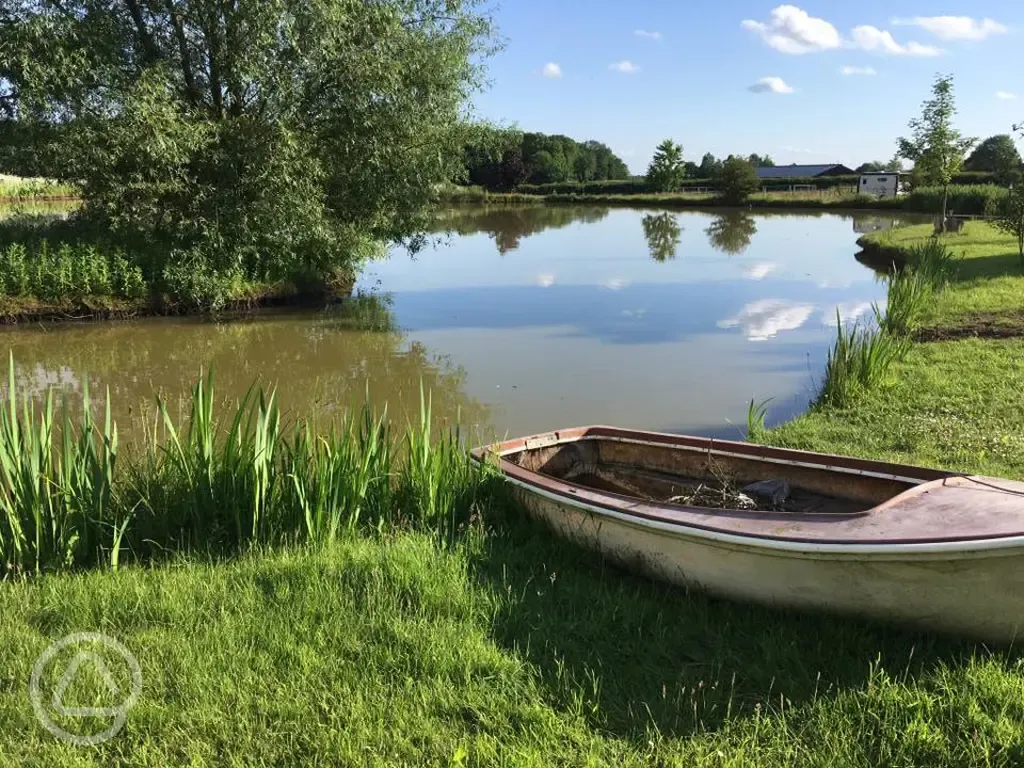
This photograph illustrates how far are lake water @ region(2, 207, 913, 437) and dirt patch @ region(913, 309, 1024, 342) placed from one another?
4.31ft

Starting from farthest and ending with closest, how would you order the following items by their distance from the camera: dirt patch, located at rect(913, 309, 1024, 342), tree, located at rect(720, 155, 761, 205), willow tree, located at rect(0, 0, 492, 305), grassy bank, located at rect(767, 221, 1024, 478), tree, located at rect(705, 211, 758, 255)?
tree, located at rect(720, 155, 761, 205), tree, located at rect(705, 211, 758, 255), willow tree, located at rect(0, 0, 492, 305), dirt patch, located at rect(913, 309, 1024, 342), grassy bank, located at rect(767, 221, 1024, 478)

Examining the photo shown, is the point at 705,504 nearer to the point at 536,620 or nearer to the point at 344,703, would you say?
the point at 536,620

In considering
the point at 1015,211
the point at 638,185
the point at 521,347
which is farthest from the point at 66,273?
the point at 638,185

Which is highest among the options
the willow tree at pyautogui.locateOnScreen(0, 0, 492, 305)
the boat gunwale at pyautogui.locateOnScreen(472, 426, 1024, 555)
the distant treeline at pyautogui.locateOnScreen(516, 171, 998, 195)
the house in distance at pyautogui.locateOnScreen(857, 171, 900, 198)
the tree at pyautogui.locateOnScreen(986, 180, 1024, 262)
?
the distant treeline at pyautogui.locateOnScreen(516, 171, 998, 195)

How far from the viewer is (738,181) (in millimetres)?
52250

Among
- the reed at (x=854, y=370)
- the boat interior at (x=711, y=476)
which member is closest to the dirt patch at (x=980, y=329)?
the reed at (x=854, y=370)

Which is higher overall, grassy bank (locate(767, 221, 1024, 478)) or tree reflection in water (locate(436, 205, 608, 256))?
tree reflection in water (locate(436, 205, 608, 256))

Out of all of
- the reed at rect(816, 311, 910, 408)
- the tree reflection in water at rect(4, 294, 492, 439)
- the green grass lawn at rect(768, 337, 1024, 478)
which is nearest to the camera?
the green grass lawn at rect(768, 337, 1024, 478)

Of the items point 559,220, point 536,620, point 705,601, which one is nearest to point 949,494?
point 705,601

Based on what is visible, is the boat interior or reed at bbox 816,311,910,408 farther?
reed at bbox 816,311,910,408

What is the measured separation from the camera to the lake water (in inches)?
325

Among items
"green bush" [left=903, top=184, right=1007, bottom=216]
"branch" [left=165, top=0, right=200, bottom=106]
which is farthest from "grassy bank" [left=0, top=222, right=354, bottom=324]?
"green bush" [left=903, top=184, right=1007, bottom=216]

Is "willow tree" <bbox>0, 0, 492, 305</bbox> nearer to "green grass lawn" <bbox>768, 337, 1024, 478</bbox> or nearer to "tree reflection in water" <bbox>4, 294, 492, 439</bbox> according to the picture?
"tree reflection in water" <bbox>4, 294, 492, 439</bbox>

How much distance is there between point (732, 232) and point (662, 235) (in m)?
3.50
